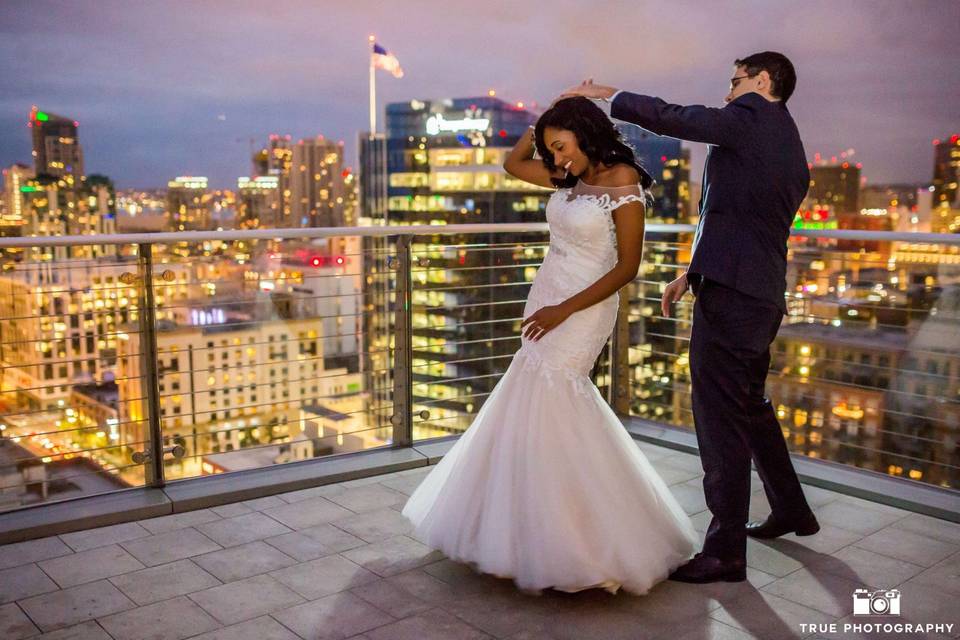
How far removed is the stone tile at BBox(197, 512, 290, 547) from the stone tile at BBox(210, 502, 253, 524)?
4 centimetres

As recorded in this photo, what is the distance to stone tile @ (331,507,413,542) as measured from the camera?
308cm

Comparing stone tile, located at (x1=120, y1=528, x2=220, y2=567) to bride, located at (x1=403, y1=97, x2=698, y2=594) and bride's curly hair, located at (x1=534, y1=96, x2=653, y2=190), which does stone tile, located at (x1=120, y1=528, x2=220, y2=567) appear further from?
bride's curly hair, located at (x1=534, y1=96, x2=653, y2=190)

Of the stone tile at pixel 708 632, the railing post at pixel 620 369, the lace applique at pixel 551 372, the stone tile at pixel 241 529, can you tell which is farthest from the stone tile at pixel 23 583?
the railing post at pixel 620 369

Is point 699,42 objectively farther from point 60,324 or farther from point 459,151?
point 459,151

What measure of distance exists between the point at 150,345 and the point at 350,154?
202 feet

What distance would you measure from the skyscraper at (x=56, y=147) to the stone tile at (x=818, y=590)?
50.7 m

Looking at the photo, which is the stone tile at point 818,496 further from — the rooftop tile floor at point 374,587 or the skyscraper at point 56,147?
the skyscraper at point 56,147

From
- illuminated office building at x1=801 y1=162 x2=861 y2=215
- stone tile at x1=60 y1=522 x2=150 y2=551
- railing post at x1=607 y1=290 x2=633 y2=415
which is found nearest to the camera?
stone tile at x1=60 y1=522 x2=150 y2=551

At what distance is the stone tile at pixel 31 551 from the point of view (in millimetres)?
2836

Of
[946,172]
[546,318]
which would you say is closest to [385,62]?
[946,172]

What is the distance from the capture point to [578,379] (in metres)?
2.66

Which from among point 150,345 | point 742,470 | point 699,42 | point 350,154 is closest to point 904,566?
point 742,470

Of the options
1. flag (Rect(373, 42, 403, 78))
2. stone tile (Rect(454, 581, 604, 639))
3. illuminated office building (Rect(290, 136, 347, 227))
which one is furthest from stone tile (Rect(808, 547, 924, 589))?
illuminated office building (Rect(290, 136, 347, 227))

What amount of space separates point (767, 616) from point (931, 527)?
1.14 m
